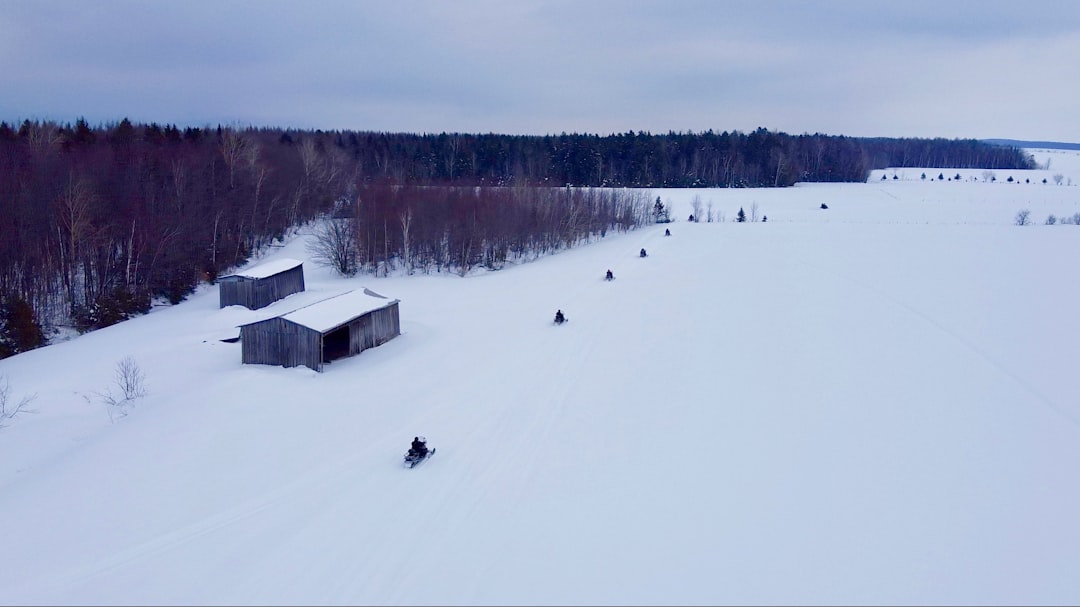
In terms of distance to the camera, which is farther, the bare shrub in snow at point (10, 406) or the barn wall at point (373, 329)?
the barn wall at point (373, 329)

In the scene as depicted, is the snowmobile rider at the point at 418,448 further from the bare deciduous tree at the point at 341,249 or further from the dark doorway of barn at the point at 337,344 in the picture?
the bare deciduous tree at the point at 341,249

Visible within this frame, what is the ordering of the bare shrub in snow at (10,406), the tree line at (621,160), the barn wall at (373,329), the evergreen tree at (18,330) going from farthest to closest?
the tree line at (621,160) → the evergreen tree at (18,330) → the barn wall at (373,329) → the bare shrub in snow at (10,406)

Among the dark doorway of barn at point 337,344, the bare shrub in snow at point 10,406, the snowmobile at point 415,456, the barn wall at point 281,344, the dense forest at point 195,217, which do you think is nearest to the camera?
the snowmobile at point 415,456

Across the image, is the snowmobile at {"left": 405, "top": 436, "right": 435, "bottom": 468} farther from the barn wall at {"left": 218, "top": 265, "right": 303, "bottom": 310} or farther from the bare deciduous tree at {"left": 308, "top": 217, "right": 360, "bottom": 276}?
the bare deciduous tree at {"left": 308, "top": 217, "right": 360, "bottom": 276}

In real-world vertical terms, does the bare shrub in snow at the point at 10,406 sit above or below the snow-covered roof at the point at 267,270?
below

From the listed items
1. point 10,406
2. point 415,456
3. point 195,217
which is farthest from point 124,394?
point 195,217

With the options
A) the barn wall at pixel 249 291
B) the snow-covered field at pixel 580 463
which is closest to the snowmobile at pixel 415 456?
the snow-covered field at pixel 580 463
